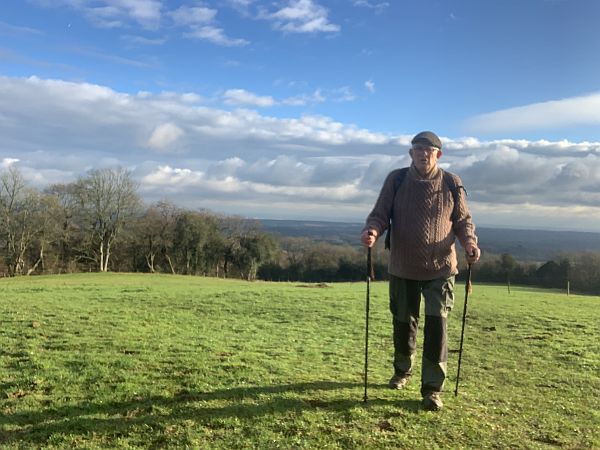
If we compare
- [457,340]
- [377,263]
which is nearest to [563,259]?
[377,263]

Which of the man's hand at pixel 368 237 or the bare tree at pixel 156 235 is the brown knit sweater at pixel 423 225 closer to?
the man's hand at pixel 368 237

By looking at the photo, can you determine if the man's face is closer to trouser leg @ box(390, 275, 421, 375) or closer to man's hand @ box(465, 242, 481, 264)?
man's hand @ box(465, 242, 481, 264)

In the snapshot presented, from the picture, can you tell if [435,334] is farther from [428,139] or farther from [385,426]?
[428,139]

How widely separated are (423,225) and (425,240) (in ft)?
0.61

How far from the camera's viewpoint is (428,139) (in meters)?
5.91

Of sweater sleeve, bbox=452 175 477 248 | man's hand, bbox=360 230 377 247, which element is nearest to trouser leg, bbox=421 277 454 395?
sweater sleeve, bbox=452 175 477 248

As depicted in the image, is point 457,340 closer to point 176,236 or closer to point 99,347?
point 99,347

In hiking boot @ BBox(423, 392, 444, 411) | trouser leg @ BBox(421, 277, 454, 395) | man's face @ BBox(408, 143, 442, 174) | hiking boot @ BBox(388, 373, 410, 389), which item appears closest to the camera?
hiking boot @ BBox(423, 392, 444, 411)

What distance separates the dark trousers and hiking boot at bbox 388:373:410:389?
3.5 inches

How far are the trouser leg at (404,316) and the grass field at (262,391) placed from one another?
1.40ft

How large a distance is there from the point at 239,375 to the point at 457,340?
6421mm

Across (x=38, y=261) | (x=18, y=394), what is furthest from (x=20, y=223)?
(x=18, y=394)

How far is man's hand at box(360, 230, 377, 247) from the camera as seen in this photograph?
5.70 m

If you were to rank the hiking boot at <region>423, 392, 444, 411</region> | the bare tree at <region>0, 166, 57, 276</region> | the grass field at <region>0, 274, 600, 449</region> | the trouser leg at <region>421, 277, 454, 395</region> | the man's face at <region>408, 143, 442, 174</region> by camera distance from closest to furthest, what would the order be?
the grass field at <region>0, 274, 600, 449</region>, the hiking boot at <region>423, 392, 444, 411</region>, the trouser leg at <region>421, 277, 454, 395</region>, the man's face at <region>408, 143, 442, 174</region>, the bare tree at <region>0, 166, 57, 276</region>
